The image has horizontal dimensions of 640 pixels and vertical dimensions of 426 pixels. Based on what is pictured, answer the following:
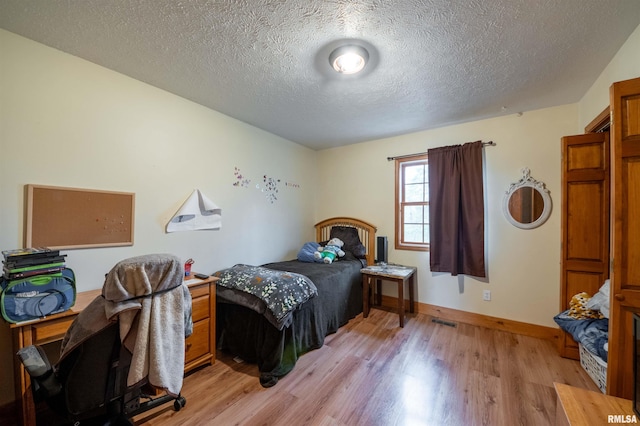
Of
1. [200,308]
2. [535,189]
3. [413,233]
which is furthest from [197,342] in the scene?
[535,189]

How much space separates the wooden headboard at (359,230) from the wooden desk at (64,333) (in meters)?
2.30

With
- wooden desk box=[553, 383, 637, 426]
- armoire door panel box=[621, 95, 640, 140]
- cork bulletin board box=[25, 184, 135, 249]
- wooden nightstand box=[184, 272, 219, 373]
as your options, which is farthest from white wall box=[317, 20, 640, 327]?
cork bulletin board box=[25, 184, 135, 249]

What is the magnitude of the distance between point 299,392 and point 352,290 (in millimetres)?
1496

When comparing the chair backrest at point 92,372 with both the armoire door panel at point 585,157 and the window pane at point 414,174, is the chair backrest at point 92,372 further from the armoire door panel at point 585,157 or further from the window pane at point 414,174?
the armoire door panel at point 585,157

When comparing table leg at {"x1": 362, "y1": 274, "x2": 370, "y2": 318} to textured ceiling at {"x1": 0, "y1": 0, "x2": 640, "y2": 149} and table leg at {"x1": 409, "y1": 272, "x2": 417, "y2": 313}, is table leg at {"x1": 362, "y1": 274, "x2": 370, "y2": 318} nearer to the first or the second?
table leg at {"x1": 409, "y1": 272, "x2": 417, "y2": 313}

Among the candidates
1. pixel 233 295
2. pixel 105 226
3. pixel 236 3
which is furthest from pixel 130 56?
pixel 233 295

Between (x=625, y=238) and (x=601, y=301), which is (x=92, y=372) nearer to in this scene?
(x=625, y=238)

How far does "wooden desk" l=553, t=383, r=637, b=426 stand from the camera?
1.11 m

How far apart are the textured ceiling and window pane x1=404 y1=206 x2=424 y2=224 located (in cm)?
140

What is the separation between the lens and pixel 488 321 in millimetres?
2947

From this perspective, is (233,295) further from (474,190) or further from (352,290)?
(474,190)

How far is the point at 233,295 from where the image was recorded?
88.5 inches

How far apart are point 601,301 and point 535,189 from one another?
123cm

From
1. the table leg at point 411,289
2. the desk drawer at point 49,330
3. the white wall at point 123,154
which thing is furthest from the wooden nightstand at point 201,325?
the table leg at point 411,289
